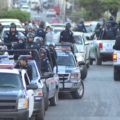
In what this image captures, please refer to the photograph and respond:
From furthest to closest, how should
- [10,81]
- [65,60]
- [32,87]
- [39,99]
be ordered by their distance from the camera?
[65,60], [39,99], [10,81], [32,87]

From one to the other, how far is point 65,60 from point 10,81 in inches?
320

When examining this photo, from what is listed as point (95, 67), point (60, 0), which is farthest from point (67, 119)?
point (60, 0)

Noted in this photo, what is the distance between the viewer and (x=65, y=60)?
82.0ft

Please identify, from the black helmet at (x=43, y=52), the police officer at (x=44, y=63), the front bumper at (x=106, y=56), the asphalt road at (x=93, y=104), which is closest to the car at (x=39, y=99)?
the asphalt road at (x=93, y=104)

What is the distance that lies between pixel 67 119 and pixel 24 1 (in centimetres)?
12047

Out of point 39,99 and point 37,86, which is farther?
point 39,99

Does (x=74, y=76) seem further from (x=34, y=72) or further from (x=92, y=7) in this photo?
(x=92, y=7)

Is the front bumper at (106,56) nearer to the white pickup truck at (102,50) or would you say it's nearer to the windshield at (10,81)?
the white pickup truck at (102,50)

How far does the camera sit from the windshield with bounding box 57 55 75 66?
24.7 meters

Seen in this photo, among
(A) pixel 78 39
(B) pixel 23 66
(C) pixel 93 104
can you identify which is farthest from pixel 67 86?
(A) pixel 78 39

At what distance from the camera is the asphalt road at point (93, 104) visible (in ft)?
64.6

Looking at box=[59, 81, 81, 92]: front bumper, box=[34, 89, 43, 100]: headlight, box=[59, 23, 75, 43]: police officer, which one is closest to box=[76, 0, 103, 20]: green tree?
box=[59, 23, 75, 43]: police officer

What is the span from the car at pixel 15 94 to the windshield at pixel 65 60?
724 cm

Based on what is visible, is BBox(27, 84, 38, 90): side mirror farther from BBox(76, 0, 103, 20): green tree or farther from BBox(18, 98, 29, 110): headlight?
BBox(76, 0, 103, 20): green tree
